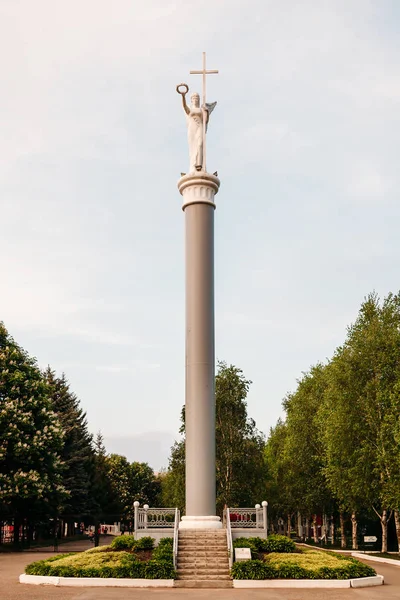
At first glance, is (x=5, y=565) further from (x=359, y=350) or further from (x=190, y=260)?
(x=359, y=350)

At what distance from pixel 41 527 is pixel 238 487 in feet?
57.7

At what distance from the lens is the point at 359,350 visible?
41.4 metres

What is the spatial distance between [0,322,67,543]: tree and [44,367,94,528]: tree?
892cm

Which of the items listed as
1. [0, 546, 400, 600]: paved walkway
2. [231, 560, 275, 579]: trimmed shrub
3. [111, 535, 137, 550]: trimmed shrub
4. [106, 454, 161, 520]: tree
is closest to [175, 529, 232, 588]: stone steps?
[231, 560, 275, 579]: trimmed shrub

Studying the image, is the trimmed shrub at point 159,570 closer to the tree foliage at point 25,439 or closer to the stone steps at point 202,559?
the stone steps at point 202,559

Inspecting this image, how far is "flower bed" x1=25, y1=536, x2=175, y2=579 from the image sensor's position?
2253 centimetres

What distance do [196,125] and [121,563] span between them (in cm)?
1920

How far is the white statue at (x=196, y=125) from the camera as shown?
30.6 metres

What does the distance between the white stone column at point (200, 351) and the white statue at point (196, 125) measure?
997 millimetres

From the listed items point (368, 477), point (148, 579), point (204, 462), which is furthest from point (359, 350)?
point (148, 579)

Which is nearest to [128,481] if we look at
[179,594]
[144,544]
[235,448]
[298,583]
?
[235,448]

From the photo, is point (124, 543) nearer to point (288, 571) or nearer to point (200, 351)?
point (288, 571)

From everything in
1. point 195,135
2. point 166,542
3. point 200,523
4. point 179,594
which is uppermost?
point 195,135

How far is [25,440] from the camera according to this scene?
1555 inches
